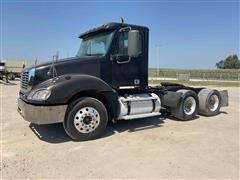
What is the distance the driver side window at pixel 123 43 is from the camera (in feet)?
20.5

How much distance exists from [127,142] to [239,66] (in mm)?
117309

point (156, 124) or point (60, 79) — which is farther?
point (156, 124)

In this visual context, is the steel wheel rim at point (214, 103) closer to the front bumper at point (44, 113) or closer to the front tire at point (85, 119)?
the front tire at point (85, 119)

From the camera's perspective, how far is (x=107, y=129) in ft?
21.2

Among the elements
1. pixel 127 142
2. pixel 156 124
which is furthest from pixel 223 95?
pixel 127 142

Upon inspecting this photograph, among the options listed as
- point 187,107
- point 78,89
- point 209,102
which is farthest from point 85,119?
point 209,102

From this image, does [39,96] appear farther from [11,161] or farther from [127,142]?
[127,142]

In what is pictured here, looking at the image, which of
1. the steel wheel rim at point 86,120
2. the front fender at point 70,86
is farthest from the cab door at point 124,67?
the steel wheel rim at point 86,120

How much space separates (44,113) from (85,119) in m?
0.88

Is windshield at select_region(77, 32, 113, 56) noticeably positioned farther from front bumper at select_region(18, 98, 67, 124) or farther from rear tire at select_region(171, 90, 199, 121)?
rear tire at select_region(171, 90, 199, 121)

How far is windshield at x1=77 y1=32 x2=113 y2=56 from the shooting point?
6.20m

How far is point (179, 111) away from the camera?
290 inches

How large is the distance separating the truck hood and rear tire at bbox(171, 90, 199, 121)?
275 cm

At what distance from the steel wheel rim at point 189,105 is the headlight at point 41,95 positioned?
418 centimetres
